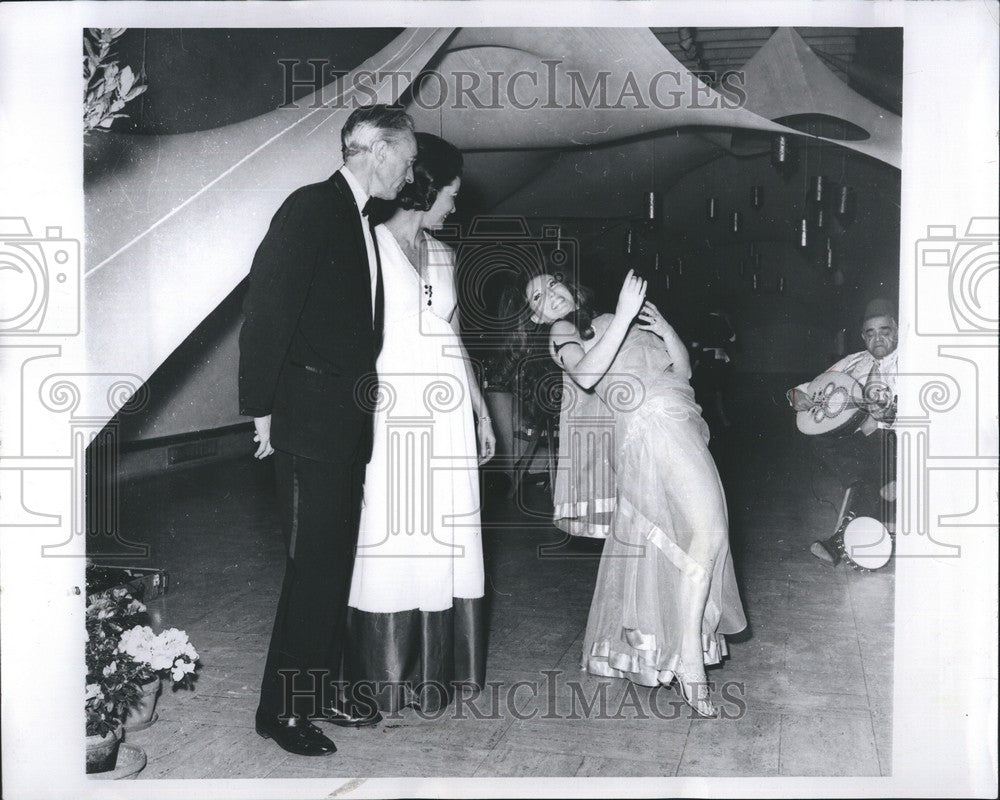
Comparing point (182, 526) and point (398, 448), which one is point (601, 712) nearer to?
point (398, 448)

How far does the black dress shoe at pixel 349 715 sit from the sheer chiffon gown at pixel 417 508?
0.07 m

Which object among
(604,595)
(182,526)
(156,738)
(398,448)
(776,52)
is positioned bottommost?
(156,738)

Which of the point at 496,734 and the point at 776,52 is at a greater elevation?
the point at 776,52

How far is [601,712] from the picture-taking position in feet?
11.6

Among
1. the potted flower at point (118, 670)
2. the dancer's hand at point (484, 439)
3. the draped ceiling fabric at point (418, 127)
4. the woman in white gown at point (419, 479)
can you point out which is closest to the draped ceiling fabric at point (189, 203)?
the draped ceiling fabric at point (418, 127)

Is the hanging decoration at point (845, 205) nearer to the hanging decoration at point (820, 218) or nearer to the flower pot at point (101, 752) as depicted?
the hanging decoration at point (820, 218)

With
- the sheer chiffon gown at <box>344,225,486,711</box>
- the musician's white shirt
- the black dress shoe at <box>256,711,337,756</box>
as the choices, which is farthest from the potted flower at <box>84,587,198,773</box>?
the musician's white shirt

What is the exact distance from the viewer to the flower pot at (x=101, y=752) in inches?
131

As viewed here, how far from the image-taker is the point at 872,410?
11.8 feet

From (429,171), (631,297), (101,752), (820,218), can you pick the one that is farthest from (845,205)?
(101,752)

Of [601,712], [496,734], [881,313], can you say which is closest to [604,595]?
[601,712]

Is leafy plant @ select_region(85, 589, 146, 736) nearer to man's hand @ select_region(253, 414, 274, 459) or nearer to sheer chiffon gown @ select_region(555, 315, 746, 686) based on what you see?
man's hand @ select_region(253, 414, 274, 459)

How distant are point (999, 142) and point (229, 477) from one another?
9.58ft

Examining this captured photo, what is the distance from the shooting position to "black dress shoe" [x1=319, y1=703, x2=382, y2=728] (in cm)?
343
